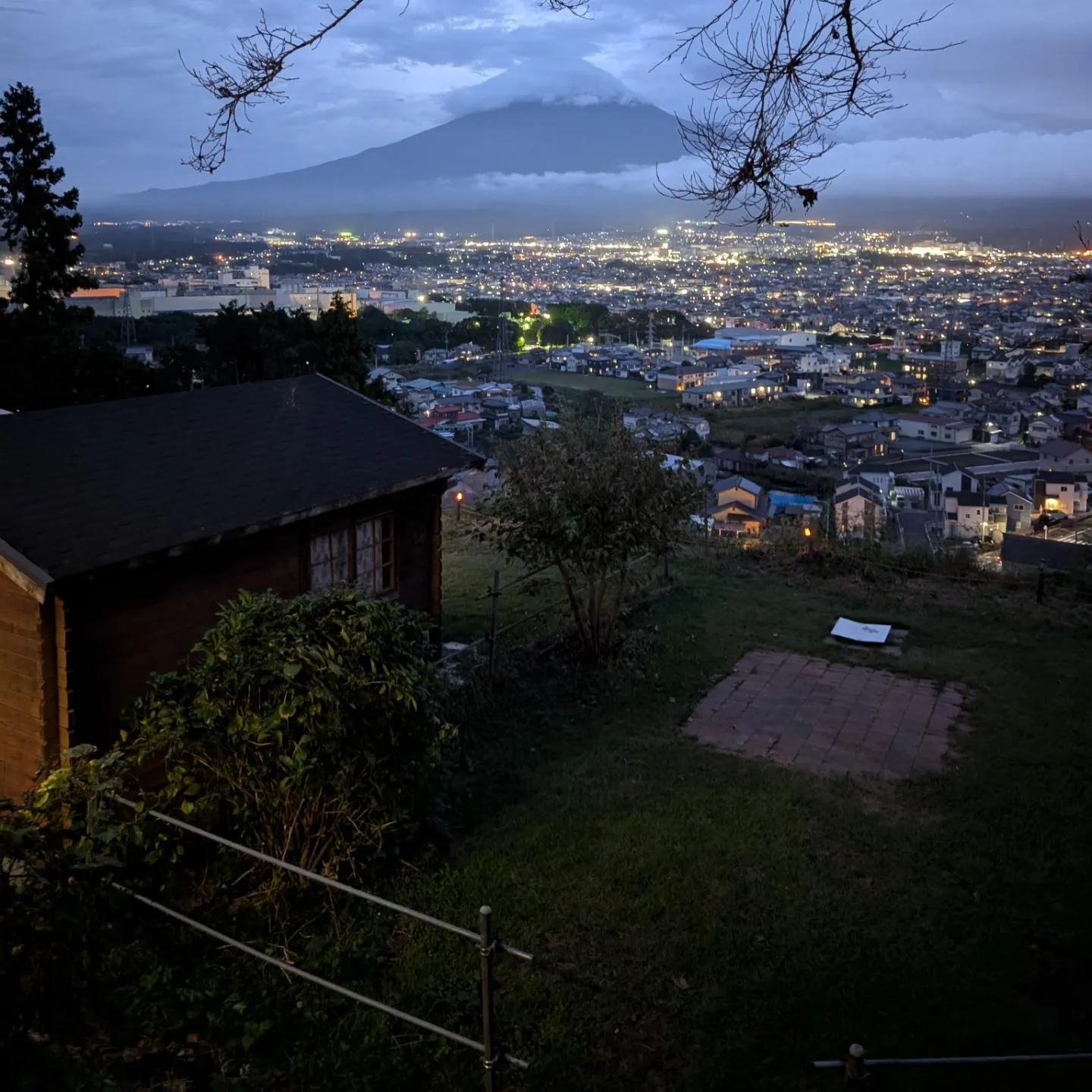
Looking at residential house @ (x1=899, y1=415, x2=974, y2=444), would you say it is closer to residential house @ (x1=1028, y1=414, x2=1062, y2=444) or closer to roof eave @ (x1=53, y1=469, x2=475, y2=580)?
residential house @ (x1=1028, y1=414, x2=1062, y2=444)

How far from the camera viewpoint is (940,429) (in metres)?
40.5

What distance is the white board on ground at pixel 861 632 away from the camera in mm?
9609

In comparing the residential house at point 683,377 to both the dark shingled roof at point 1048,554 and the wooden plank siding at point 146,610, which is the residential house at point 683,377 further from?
the wooden plank siding at point 146,610

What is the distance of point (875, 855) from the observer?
18.1 ft

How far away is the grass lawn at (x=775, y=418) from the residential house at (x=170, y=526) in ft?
95.4

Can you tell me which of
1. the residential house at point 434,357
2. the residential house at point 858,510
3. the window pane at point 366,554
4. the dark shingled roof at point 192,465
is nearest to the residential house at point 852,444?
the residential house at point 858,510

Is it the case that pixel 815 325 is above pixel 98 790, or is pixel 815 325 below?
above

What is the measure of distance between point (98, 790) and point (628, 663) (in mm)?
5367

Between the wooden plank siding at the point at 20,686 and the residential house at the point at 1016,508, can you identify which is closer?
the wooden plank siding at the point at 20,686

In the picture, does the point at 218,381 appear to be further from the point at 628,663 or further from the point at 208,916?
the point at 208,916

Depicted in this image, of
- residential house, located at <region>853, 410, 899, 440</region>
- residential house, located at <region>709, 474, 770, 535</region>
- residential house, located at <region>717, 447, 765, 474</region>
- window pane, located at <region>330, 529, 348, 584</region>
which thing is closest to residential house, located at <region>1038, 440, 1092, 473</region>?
residential house, located at <region>853, 410, 899, 440</region>

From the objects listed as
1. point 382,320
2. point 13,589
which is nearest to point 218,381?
point 13,589

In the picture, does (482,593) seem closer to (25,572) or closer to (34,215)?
(25,572)

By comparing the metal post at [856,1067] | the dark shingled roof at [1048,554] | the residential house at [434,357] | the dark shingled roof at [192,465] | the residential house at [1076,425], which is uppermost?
the residential house at [434,357]
